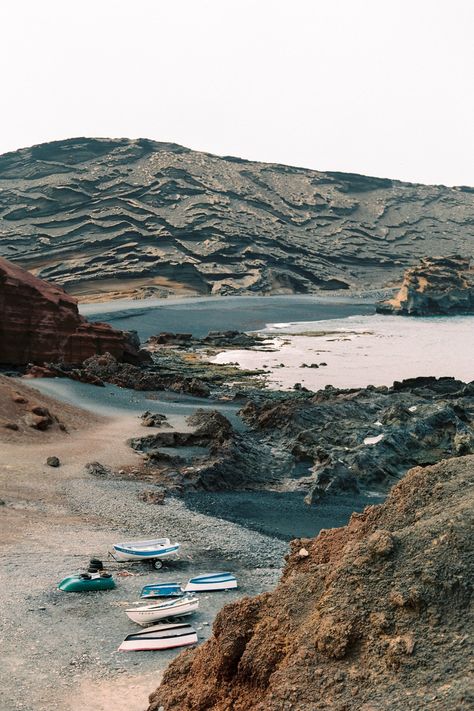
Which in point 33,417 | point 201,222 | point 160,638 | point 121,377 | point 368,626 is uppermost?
point 201,222

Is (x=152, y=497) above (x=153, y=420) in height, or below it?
below

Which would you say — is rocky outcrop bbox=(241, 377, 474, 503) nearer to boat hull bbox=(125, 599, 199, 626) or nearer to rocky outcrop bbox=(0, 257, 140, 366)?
boat hull bbox=(125, 599, 199, 626)

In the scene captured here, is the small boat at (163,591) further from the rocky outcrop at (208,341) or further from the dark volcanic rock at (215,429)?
the rocky outcrop at (208,341)

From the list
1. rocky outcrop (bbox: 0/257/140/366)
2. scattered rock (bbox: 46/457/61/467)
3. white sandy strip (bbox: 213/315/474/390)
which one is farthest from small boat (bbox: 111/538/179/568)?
white sandy strip (bbox: 213/315/474/390)

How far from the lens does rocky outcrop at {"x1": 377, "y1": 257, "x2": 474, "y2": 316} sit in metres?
101

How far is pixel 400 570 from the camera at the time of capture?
6.91m

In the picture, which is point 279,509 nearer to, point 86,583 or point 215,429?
point 215,429

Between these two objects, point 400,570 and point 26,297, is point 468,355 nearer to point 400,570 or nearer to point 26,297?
point 26,297

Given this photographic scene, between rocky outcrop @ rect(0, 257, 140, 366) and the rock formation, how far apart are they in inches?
2521

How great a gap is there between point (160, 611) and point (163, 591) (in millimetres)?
1548

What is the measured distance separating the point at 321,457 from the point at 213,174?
418 feet

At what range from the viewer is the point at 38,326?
1697 inches

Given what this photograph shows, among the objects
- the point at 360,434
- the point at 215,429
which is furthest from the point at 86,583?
the point at 360,434

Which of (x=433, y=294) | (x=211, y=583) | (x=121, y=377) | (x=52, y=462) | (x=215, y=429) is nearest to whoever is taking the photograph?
(x=211, y=583)
